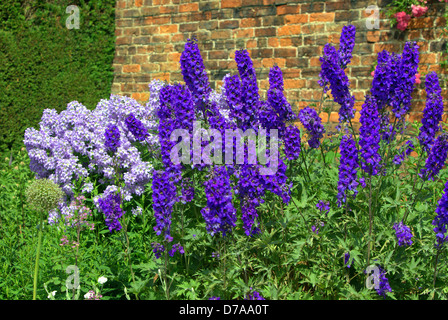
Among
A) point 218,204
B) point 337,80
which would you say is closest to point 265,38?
point 337,80

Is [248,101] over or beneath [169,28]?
beneath

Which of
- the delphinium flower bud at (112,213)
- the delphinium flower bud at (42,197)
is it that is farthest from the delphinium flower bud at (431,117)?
the delphinium flower bud at (42,197)

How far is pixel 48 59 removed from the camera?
249 inches

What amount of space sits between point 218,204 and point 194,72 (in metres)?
0.94

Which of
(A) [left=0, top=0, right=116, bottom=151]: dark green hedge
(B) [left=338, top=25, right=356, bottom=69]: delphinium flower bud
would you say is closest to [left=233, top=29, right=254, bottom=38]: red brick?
(A) [left=0, top=0, right=116, bottom=151]: dark green hedge

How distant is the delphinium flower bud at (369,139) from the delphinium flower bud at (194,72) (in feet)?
3.05

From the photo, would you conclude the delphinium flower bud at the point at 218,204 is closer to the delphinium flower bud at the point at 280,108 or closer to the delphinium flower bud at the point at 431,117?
the delphinium flower bud at the point at 280,108

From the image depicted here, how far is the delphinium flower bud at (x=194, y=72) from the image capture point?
9.17 feet

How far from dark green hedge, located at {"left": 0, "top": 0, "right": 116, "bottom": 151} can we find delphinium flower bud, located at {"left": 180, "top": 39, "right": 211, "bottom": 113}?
395 centimetres

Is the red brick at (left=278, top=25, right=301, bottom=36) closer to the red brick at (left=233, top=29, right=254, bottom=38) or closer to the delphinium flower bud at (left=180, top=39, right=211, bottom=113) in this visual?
the red brick at (left=233, top=29, right=254, bottom=38)

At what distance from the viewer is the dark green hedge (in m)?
6.08

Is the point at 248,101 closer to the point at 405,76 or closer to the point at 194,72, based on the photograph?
the point at 194,72
